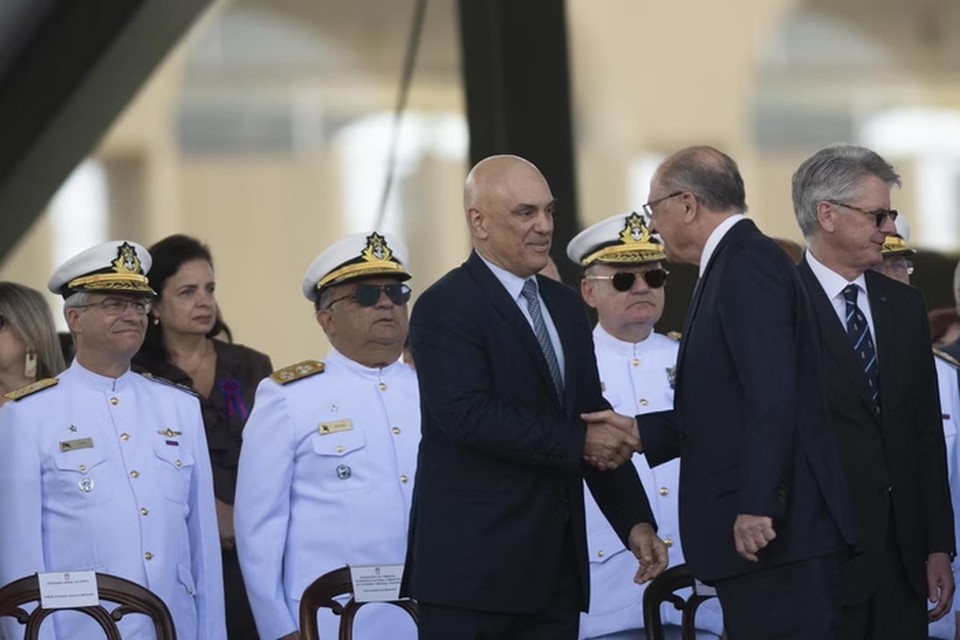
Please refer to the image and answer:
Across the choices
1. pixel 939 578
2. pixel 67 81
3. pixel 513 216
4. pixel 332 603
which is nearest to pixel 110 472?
pixel 332 603

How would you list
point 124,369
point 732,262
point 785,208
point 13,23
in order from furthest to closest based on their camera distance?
point 785,208
point 13,23
point 124,369
point 732,262

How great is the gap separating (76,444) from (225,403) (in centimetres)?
81

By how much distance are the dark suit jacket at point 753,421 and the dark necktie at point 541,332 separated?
236 millimetres

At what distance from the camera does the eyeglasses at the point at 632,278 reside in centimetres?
507

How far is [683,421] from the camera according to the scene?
161 inches

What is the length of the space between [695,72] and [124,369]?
15059mm

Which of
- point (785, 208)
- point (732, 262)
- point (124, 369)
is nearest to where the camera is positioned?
point (732, 262)

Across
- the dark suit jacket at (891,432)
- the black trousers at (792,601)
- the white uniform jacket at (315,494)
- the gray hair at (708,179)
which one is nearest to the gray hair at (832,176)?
the dark suit jacket at (891,432)

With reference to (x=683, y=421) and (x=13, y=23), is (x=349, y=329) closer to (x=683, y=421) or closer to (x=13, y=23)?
(x=683, y=421)

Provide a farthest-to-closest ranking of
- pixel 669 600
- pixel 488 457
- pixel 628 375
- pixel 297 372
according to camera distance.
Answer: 1. pixel 628 375
2. pixel 297 372
3. pixel 669 600
4. pixel 488 457

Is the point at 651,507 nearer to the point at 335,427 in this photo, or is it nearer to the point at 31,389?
the point at 335,427

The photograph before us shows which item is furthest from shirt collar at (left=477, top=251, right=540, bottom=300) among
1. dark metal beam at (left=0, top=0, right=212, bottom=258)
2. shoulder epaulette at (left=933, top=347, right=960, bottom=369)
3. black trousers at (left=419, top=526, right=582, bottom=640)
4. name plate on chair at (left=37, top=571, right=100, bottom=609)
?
dark metal beam at (left=0, top=0, right=212, bottom=258)

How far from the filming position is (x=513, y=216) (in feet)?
13.7

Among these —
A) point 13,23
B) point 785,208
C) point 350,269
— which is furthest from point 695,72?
point 350,269
